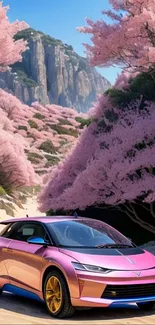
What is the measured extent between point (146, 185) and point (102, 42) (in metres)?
6.77

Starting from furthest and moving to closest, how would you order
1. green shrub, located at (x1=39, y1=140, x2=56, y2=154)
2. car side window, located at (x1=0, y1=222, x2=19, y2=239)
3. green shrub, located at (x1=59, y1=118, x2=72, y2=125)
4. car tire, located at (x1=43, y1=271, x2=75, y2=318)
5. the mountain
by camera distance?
the mountain → green shrub, located at (x1=59, y1=118, x2=72, y2=125) → green shrub, located at (x1=39, y1=140, x2=56, y2=154) → car side window, located at (x1=0, y1=222, x2=19, y2=239) → car tire, located at (x1=43, y1=271, x2=75, y2=318)

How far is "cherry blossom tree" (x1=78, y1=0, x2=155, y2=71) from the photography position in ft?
47.7

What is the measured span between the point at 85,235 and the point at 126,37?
1039 centimetres

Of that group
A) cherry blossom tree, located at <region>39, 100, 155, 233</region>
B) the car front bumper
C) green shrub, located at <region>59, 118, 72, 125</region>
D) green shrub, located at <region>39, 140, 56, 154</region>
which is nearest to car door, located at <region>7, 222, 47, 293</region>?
the car front bumper

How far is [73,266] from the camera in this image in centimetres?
595

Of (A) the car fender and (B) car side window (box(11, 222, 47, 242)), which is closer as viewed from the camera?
(A) the car fender

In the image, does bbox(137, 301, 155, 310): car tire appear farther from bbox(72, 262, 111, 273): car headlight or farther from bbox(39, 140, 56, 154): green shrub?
bbox(39, 140, 56, 154): green shrub

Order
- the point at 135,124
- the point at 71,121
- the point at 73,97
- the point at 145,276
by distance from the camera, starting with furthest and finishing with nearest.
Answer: the point at 73,97
the point at 71,121
the point at 135,124
the point at 145,276

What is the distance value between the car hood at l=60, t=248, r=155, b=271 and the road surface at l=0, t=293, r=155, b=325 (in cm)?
61

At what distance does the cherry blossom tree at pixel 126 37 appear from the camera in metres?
14.5

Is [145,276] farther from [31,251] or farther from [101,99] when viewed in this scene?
[101,99]

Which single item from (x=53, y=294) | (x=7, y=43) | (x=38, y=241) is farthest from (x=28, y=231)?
(x=7, y=43)

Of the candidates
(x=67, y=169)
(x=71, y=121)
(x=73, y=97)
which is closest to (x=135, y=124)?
(x=67, y=169)

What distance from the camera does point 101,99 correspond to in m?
17.3
